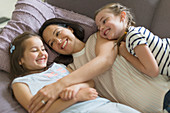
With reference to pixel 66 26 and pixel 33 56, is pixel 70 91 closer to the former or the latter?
pixel 33 56

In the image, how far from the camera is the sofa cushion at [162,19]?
153cm

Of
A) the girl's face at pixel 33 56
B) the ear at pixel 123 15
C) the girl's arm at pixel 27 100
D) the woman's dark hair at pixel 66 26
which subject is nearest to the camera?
the girl's arm at pixel 27 100

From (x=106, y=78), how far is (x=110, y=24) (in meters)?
0.37

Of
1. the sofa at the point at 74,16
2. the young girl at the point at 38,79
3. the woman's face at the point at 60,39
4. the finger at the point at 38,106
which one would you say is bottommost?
the finger at the point at 38,106

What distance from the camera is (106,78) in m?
1.33

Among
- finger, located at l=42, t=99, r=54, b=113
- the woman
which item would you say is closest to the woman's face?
the woman

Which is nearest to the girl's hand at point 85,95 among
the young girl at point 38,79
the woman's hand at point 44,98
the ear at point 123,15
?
the young girl at point 38,79

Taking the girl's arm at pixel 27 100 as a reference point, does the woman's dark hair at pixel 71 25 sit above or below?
above

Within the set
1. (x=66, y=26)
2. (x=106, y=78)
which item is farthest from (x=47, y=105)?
(x=66, y=26)

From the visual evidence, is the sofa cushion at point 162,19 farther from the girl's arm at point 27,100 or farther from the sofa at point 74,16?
the girl's arm at point 27,100

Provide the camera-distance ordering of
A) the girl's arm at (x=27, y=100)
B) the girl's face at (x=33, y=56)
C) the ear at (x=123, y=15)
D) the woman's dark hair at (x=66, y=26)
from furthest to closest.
Result: 1. the woman's dark hair at (x=66, y=26)
2. the ear at (x=123, y=15)
3. the girl's face at (x=33, y=56)
4. the girl's arm at (x=27, y=100)

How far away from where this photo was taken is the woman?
46.3 inches

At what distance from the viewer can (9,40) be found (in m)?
1.43

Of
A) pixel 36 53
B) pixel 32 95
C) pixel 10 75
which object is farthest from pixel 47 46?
pixel 32 95
